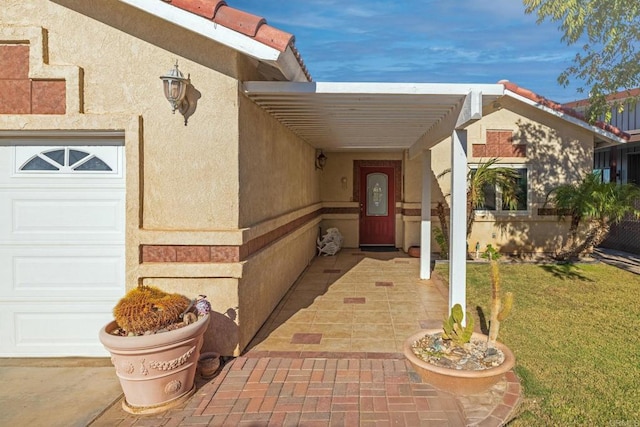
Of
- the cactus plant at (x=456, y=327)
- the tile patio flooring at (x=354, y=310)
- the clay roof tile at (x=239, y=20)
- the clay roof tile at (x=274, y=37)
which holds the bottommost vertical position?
the tile patio flooring at (x=354, y=310)

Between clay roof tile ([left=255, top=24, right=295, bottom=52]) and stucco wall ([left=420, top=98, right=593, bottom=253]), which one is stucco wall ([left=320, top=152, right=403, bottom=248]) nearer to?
stucco wall ([left=420, top=98, right=593, bottom=253])

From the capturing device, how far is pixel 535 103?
9289 millimetres

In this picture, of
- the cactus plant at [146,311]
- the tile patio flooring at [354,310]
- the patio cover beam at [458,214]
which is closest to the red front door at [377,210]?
the tile patio flooring at [354,310]

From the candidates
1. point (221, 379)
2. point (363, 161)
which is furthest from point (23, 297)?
point (363, 161)

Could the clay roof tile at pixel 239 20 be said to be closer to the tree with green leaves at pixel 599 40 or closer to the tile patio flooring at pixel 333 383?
the tile patio flooring at pixel 333 383

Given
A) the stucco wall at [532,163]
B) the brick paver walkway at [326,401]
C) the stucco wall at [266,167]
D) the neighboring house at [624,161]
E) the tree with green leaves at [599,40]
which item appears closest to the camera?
the brick paver walkway at [326,401]

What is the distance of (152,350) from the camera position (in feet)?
10.1

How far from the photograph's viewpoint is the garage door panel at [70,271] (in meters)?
4.14

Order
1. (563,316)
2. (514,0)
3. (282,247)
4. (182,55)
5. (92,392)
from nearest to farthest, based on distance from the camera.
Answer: (92,392)
(182,55)
(563,316)
(282,247)
(514,0)

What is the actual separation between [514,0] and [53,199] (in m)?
9.17

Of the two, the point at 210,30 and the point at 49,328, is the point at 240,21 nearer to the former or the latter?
the point at 210,30

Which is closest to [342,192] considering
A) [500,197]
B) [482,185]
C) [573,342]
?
[482,185]

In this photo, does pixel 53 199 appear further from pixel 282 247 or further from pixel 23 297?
pixel 282 247

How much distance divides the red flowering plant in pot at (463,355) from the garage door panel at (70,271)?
3296 mm
